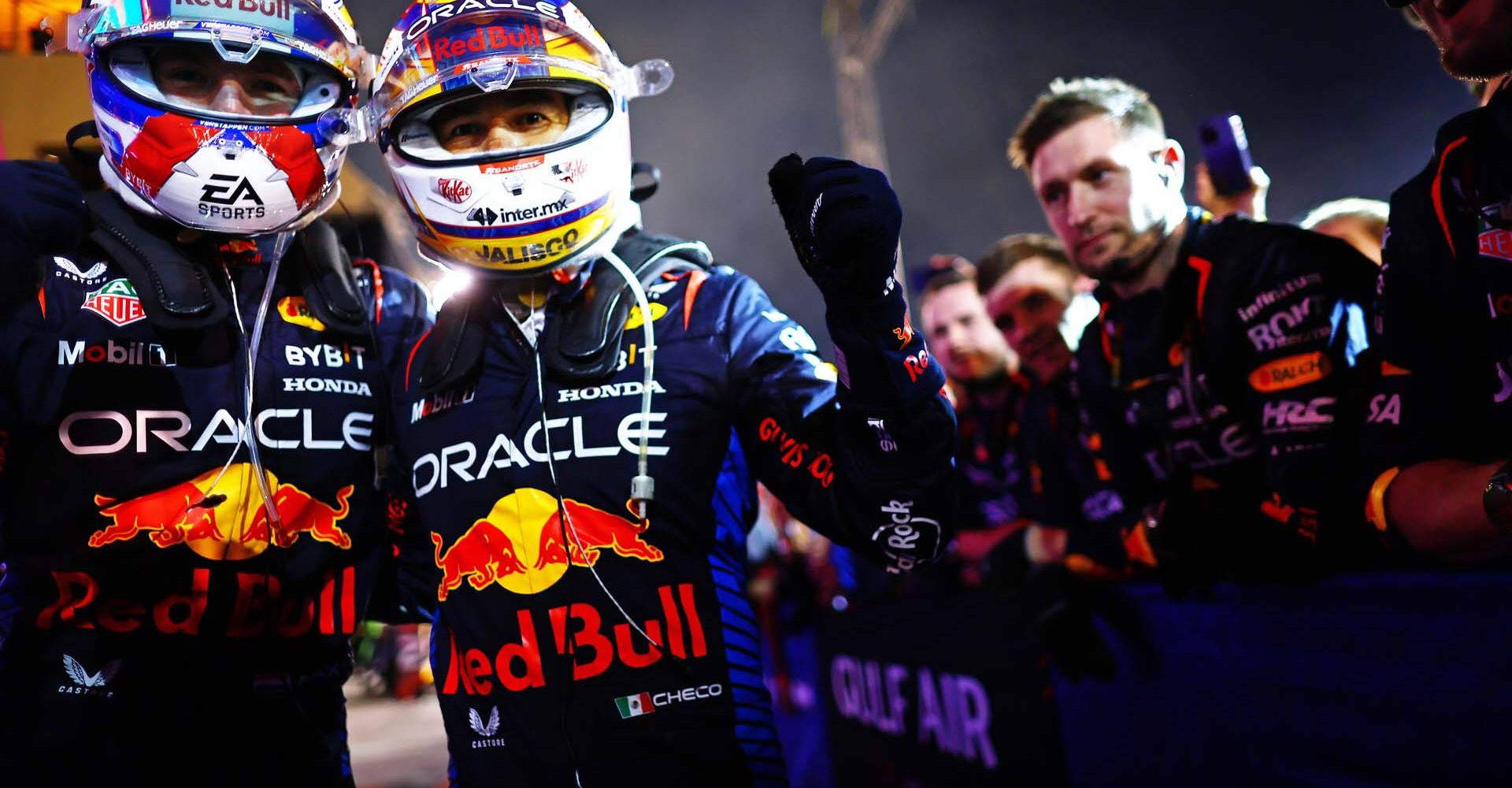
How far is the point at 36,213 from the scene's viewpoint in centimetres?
169

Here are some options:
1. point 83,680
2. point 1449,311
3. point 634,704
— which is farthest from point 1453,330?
point 83,680

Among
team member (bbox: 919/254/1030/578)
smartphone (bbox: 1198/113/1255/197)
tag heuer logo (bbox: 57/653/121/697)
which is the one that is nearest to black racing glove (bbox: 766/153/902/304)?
tag heuer logo (bbox: 57/653/121/697)

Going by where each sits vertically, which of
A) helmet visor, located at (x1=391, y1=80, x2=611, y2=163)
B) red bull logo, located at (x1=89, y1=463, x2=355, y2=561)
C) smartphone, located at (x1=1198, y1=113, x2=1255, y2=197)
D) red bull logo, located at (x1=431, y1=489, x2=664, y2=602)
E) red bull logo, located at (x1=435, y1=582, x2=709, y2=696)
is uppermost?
smartphone, located at (x1=1198, y1=113, x2=1255, y2=197)

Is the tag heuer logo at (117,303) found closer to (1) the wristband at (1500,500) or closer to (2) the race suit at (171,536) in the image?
(2) the race suit at (171,536)

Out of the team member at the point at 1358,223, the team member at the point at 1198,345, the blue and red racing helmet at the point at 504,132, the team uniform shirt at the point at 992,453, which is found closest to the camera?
the blue and red racing helmet at the point at 504,132

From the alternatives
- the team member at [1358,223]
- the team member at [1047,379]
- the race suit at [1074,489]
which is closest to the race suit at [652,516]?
the race suit at [1074,489]

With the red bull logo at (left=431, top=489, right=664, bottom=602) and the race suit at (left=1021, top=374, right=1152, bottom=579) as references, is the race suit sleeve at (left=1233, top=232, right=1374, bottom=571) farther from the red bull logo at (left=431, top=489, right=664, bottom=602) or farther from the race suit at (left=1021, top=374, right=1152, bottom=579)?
the red bull logo at (left=431, top=489, right=664, bottom=602)

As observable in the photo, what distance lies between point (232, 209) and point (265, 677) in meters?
1.06

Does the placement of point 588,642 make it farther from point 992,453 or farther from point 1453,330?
point 992,453

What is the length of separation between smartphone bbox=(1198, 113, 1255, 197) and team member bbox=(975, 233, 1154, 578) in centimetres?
73

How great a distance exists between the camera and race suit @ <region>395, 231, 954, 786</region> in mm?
1707

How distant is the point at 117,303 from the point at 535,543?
3.66ft

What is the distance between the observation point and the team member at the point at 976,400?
480cm

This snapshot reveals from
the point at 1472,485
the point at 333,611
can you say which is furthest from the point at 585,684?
Answer: the point at 1472,485
